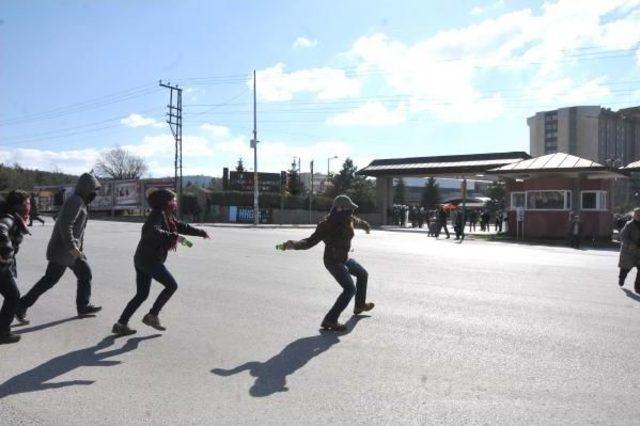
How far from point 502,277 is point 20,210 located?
8.72 metres

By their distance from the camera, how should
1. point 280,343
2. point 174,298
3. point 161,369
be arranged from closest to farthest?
point 161,369, point 280,343, point 174,298

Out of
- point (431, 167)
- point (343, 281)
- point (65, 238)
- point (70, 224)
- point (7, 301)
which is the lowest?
point (7, 301)

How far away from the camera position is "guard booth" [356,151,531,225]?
127 ft

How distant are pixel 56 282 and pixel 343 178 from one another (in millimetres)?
84375

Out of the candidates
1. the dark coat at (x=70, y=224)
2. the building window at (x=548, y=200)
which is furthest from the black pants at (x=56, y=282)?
the building window at (x=548, y=200)

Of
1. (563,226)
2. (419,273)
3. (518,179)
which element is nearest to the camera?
(419,273)

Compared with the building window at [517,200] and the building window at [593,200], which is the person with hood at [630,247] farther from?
the building window at [517,200]

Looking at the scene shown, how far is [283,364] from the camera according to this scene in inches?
210

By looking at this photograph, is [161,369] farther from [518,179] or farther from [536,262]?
[518,179]

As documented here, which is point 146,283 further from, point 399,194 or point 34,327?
point 399,194

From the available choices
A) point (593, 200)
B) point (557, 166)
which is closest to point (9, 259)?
point (557, 166)

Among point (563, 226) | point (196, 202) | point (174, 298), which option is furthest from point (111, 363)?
point (196, 202)

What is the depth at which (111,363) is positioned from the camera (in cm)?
535

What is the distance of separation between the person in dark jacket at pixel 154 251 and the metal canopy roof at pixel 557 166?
2329cm
